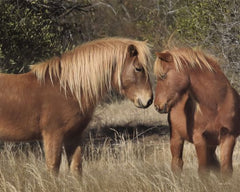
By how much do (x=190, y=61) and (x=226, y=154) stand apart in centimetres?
99

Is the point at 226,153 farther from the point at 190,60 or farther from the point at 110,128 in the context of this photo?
the point at 110,128

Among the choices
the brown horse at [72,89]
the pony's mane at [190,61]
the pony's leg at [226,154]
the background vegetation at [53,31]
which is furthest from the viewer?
the background vegetation at [53,31]

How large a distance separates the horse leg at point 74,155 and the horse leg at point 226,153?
1.52 metres

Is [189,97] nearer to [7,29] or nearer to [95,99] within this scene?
[95,99]

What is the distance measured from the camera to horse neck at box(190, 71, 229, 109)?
4930mm

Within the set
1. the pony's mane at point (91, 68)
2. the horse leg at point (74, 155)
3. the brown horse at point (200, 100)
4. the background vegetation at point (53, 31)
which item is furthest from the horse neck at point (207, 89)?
the background vegetation at point (53, 31)

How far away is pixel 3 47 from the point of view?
8023 millimetres

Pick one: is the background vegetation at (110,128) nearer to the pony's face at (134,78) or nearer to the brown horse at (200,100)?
the brown horse at (200,100)

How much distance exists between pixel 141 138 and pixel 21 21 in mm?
3331

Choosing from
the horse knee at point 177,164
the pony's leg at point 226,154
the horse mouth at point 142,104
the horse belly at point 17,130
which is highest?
the horse mouth at point 142,104

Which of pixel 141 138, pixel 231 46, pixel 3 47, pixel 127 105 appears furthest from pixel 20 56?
pixel 127 105

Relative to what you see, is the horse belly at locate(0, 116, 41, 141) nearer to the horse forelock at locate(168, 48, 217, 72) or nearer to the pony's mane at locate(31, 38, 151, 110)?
the pony's mane at locate(31, 38, 151, 110)

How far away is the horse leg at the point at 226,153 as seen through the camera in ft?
15.6

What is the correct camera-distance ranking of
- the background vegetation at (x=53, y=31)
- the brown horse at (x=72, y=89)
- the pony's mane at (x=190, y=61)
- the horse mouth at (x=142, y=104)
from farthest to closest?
the background vegetation at (x=53, y=31), the horse mouth at (x=142, y=104), the brown horse at (x=72, y=89), the pony's mane at (x=190, y=61)
